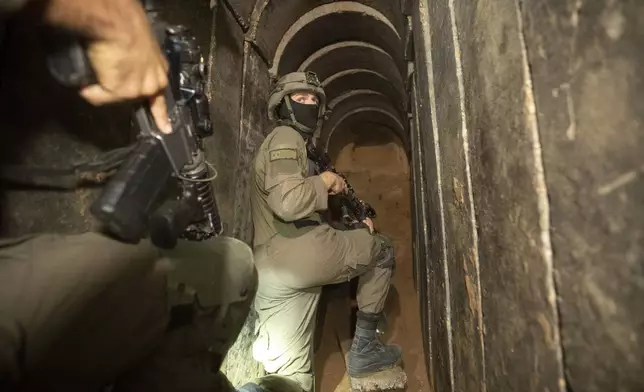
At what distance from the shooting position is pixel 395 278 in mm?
4914

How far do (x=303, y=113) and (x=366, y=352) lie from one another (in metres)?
1.84

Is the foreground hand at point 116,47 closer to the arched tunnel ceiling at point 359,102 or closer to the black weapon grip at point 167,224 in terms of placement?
the black weapon grip at point 167,224

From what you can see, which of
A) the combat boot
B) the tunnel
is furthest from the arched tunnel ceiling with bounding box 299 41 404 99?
the combat boot

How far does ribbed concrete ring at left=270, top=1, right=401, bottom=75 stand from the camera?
11.7 feet

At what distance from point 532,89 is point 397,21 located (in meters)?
2.60

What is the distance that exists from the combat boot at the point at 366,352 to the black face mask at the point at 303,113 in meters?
1.47

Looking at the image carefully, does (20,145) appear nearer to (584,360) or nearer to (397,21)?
(584,360)

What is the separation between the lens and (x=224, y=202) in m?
2.68

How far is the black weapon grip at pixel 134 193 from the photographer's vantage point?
126cm

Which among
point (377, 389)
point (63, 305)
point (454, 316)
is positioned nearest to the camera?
point (63, 305)

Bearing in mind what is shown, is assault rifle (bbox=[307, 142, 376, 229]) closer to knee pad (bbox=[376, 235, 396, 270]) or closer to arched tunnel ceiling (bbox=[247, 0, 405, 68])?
knee pad (bbox=[376, 235, 396, 270])

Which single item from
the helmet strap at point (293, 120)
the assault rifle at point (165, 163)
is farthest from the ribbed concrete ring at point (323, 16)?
the assault rifle at point (165, 163)

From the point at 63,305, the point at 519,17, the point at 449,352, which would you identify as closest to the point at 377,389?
the point at 449,352

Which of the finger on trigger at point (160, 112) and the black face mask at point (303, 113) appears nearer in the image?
the finger on trigger at point (160, 112)
